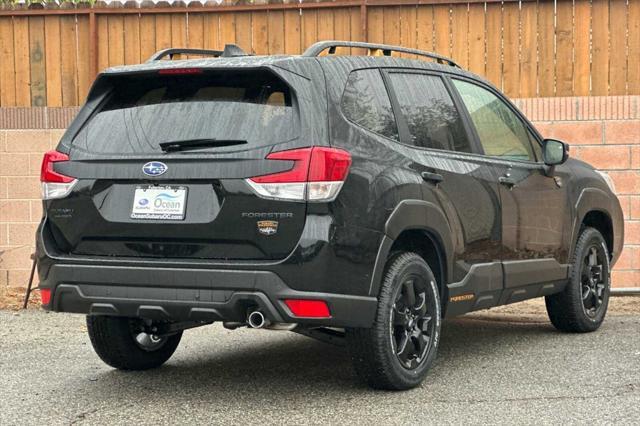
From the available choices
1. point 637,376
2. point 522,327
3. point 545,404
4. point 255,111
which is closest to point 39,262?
point 255,111

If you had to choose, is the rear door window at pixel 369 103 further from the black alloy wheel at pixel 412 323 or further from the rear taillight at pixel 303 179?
the black alloy wheel at pixel 412 323

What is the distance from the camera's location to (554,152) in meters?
7.73

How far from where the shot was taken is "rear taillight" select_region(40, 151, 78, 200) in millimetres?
5844

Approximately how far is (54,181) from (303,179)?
145 cm

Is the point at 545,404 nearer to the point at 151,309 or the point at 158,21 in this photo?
the point at 151,309

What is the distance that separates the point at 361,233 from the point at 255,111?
0.81m

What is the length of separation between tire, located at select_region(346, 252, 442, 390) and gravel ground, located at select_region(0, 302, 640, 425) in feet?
0.39

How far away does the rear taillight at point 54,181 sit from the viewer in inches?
230

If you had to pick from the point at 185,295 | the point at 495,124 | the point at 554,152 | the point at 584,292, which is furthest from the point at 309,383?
the point at 584,292

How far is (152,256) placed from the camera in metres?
5.61

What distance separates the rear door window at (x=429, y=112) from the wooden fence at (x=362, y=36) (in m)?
3.97

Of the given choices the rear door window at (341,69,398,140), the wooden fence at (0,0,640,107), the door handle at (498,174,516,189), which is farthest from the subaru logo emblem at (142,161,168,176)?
the wooden fence at (0,0,640,107)

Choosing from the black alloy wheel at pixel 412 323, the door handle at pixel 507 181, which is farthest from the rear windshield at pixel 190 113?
the door handle at pixel 507 181

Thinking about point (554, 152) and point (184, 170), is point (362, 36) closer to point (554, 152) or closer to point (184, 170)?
point (554, 152)
